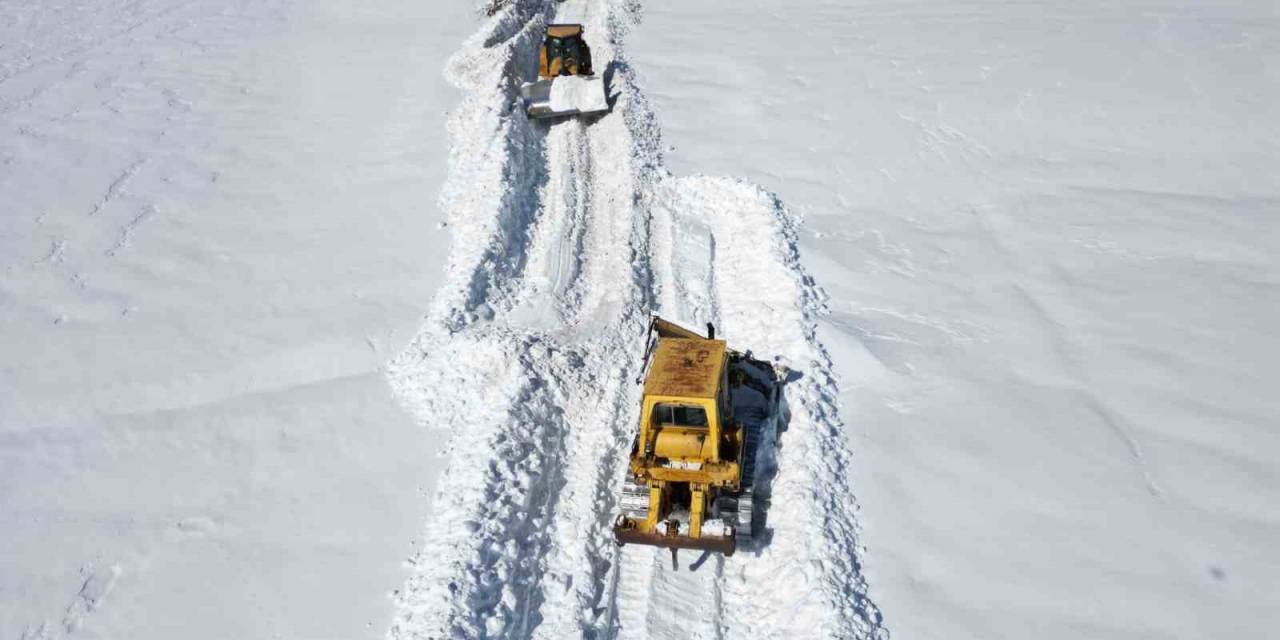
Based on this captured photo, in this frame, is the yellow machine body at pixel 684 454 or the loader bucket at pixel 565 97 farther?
the loader bucket at pixel 565 97

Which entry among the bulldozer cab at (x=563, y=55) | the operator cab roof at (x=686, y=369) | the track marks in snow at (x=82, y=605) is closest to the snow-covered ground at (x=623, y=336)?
the track marks in snow at (x=82, y=605)

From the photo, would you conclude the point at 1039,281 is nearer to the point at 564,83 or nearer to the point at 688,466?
the point at 688,466

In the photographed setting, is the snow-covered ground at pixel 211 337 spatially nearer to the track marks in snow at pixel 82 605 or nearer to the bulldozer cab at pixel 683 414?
the track marks in snow at pixel 82 605

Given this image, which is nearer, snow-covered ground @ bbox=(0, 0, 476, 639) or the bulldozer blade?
the bulldozer blade

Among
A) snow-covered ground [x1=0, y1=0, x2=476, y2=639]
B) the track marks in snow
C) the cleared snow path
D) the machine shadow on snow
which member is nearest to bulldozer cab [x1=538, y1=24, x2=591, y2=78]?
the cleared snow path

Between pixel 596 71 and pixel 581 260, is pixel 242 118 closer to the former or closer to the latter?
pixel 596 71

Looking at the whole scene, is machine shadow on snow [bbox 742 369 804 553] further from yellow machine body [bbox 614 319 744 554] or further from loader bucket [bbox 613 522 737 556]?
yellow machine body [bbox 614 319 744 554]

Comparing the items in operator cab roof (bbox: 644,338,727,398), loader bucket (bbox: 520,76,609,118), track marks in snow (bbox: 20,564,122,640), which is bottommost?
track marks in snow (bbox: 20,564,122,640)
